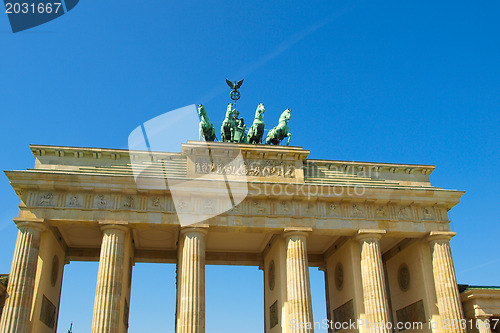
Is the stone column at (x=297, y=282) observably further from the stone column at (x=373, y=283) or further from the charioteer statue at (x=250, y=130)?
the charioteer statue at (x=250, y=130)

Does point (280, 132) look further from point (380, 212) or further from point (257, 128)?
point (380, 212)

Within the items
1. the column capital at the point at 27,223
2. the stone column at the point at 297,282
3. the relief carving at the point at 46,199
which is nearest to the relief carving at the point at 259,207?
the stone column at the point at 297,282

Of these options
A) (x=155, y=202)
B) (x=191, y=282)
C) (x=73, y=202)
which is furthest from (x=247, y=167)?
(x=73, y=202)

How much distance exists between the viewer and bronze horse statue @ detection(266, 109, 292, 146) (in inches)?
1220

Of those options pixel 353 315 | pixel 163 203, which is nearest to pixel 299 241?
pixel 353 315

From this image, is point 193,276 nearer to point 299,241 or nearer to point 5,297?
point 299,241

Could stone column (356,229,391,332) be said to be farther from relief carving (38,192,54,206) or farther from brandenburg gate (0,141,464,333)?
relief carving (38,192,54,206)

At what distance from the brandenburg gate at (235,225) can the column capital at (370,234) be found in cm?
6

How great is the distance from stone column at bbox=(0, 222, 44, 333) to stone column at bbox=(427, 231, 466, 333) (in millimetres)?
21764

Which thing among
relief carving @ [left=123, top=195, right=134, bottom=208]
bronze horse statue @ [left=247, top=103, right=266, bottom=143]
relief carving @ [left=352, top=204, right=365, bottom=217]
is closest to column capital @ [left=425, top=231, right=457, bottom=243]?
relief carving @ [left=352, top=204, right=365, bottom=217]

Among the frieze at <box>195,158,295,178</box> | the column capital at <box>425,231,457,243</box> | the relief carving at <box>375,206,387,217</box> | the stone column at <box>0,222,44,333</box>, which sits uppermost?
the frieze at <box>195,158,295,178</box>

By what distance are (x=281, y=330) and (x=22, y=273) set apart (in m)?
13.9

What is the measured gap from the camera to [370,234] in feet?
90.7

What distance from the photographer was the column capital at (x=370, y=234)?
2750 centimetres
